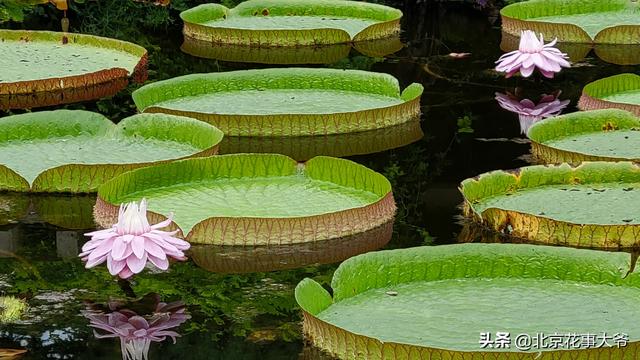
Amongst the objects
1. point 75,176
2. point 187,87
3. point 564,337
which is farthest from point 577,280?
point 187,87

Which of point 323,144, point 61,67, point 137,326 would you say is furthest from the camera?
point 61,67

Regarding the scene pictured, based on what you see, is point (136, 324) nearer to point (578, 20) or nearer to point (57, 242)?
point (57, 242)

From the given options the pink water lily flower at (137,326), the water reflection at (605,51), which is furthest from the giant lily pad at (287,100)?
the pink water lily flower at (137,326)

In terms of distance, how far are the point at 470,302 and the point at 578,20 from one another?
5452mm

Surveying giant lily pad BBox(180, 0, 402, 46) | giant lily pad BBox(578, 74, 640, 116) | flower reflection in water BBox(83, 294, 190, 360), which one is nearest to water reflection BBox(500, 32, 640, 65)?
giant lily pad BBox(180, 0, 402, 46)

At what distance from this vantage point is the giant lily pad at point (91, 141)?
5648 millimetres

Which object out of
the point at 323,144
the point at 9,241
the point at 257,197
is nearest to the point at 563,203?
the point at 257,197

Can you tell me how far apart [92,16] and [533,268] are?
219 inches

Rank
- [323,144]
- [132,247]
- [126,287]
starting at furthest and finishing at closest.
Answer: [323,144], [126,287], [132,247]

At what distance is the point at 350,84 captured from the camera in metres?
7.04

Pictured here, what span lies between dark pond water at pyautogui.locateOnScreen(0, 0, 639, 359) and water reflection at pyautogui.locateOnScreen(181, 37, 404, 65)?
34 cm

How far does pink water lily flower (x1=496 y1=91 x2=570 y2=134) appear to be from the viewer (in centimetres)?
670

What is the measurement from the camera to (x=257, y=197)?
515cm

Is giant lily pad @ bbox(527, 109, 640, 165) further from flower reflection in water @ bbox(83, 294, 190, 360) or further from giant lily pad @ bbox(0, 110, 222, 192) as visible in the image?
flower reflection in water @ bbox(83, 294, 190, 360)
